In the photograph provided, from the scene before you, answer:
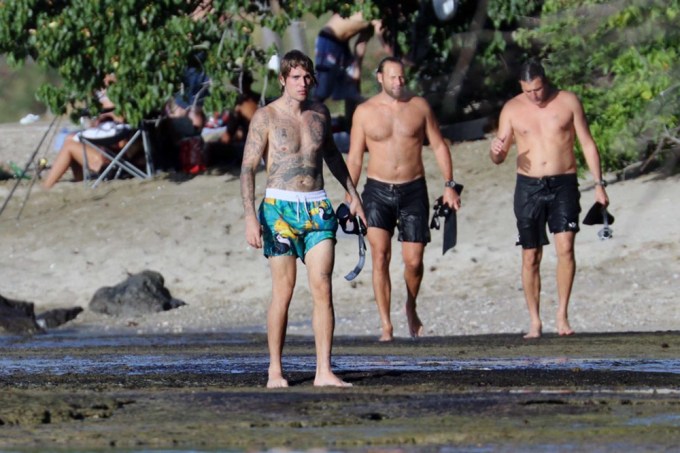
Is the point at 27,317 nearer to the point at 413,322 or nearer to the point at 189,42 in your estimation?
the point at 413,322

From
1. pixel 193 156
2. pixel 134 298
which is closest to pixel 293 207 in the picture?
pixel 134 298

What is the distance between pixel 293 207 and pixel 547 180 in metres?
4.27

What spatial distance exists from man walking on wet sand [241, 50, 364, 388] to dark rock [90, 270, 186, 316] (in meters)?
8.53

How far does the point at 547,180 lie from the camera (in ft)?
42.6

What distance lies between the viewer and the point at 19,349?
537 inches

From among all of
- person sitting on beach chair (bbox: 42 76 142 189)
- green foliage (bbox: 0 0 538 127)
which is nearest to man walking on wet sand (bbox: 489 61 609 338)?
green foliage (bbox: 0 0 538 127)

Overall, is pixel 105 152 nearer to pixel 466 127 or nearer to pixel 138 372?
pixel 466 127

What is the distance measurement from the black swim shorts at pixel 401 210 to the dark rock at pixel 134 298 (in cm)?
506

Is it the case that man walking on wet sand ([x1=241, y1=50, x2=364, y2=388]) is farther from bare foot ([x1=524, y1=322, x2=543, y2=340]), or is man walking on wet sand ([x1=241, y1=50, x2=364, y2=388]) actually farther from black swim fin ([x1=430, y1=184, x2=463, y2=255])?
black swim fin ([x1=430, y1=184, x2=463, y2=255])

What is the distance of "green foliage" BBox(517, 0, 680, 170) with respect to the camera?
807 cm

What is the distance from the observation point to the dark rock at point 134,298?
58.1 feet

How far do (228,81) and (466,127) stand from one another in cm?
359

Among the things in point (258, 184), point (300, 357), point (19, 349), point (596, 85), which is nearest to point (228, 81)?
point (258, 184)

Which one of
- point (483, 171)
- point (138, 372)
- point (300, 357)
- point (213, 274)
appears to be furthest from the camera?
point (483, 171)
